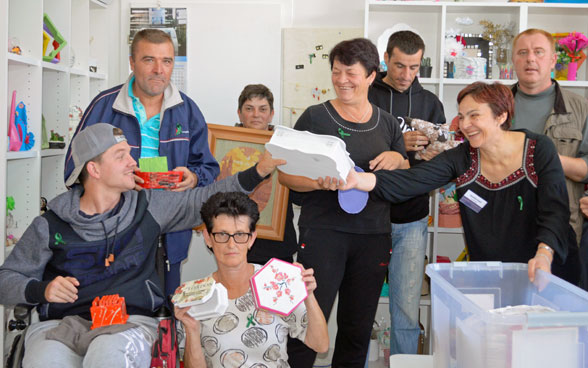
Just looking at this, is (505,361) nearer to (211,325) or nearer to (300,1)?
(211,325)

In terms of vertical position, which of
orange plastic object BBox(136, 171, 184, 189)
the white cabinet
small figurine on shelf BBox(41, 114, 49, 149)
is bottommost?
orange plastic object BBox(136, 171, 184, 189)

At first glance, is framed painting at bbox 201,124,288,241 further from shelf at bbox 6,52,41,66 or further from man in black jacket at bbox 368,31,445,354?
shelf at bbox 6,52,41,66

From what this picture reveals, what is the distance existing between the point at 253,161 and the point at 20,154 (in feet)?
4.00

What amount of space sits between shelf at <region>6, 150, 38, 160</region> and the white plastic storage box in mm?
2137

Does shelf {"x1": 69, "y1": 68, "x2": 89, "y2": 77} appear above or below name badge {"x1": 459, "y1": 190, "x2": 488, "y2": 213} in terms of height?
above

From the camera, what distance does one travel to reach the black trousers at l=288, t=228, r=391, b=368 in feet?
8.48

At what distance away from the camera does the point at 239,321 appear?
2066mm

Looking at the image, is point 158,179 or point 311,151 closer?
point 311,151

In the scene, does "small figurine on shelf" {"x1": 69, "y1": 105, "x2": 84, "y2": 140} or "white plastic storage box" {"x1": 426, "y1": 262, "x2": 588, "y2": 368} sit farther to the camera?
"small figurine on shelf" {"x1": 69, "y1": 105, "x2": 84, "y2": 140}

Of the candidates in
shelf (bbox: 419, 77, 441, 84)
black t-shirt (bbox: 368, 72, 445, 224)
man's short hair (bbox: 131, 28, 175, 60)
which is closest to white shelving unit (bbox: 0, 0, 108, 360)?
man's short hair (bbox: 131, 28, 175, 60)

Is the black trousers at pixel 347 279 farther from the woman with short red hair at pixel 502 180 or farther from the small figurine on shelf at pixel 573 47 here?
the small figurine on shelf at pixel 573 47

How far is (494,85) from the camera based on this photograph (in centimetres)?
221

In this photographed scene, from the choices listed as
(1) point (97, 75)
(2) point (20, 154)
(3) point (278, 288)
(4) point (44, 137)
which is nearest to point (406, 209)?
(3) point (278, 288)

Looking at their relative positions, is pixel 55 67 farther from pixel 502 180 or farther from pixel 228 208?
pixel 502 180
